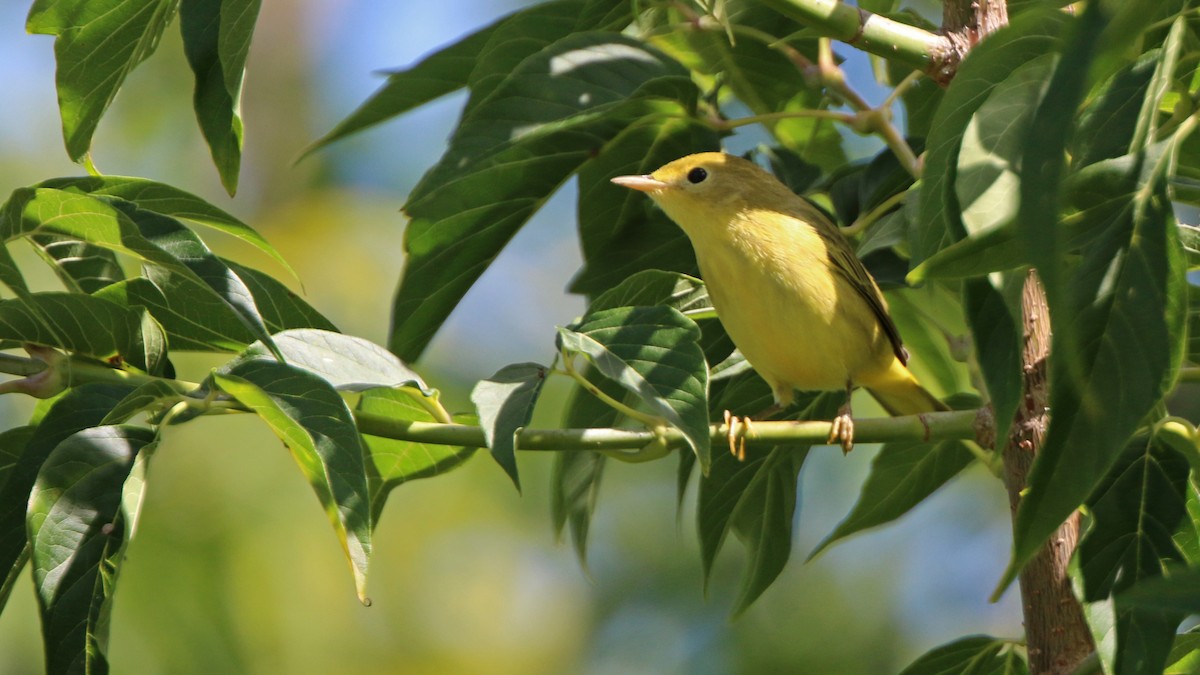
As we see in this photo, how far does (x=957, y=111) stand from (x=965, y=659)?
98 cm

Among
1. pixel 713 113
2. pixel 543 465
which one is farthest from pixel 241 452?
pixel 713 113

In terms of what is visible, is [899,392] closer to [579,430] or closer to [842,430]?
[842,430]

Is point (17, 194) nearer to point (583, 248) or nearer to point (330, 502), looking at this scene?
point (330, 502)

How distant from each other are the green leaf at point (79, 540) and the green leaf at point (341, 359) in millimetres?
193

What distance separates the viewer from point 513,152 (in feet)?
6.56

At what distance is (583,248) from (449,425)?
0.70 meters

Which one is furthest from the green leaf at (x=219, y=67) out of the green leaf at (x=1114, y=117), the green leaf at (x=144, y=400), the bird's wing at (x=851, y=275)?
the bird's wing at (x=851, y=275)

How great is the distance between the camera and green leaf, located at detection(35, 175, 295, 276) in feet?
5.28

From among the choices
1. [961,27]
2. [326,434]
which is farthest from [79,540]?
[961,27]

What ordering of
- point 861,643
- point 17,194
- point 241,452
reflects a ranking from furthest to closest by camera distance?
1. point 861,643
2. point 241,452
3. point 17,194

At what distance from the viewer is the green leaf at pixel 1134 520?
4.85ft

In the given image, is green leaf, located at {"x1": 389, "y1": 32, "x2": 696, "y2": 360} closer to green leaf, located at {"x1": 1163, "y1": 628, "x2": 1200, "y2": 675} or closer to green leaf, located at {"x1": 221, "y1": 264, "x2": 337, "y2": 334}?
green leaf, located at {"x1": 221, "y1": 264, "x2": 337, "y2": 334}

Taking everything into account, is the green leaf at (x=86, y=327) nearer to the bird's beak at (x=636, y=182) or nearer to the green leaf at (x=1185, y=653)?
the bird's beak at (x=636, y=182)

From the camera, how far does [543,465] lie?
6.79 m
